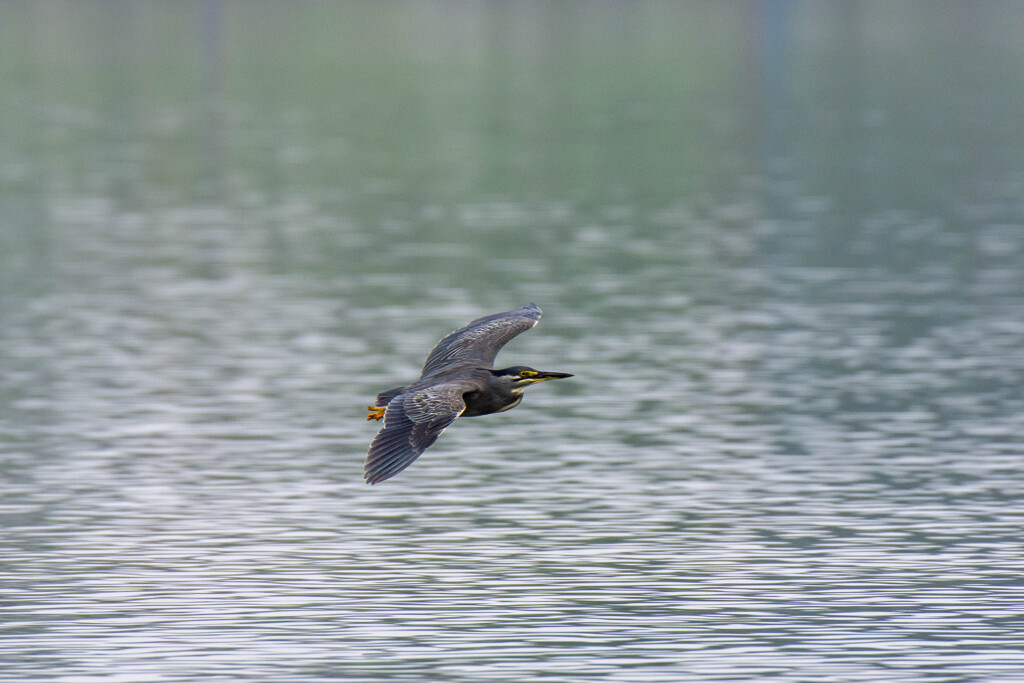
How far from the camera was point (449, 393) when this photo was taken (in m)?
17.6

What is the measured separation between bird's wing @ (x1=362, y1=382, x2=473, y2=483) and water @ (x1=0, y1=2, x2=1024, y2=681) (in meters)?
1.74

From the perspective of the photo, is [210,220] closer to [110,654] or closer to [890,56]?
[110,654]

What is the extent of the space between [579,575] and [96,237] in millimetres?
28648

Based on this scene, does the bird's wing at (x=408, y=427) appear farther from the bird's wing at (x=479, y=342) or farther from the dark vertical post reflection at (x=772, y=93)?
the dark vertical post reflection at (x=772, y=93)

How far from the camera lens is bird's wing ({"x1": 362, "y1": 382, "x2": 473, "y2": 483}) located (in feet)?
54.5

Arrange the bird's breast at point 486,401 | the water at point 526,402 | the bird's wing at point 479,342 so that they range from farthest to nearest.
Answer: the bird's wing at point 479,342 < the water at point 526,402 < the bird's breast at point 486,401

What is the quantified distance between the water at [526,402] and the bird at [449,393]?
180 cm

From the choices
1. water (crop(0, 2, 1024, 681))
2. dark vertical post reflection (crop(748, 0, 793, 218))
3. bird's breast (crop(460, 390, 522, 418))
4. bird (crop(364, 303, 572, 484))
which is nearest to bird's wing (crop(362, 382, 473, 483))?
bird (crop(364, 303, 572, 484))

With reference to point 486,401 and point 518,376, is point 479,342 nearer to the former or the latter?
point 518,376

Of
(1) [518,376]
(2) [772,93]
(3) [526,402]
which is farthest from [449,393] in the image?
(2) [772,93]

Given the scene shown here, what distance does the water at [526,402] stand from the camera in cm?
1861

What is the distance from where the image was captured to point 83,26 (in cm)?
14138

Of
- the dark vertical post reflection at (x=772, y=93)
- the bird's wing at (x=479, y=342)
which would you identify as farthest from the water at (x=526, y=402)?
the bird's wing at (x=479, y=342)

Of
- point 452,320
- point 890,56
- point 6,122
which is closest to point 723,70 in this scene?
point 890,56
